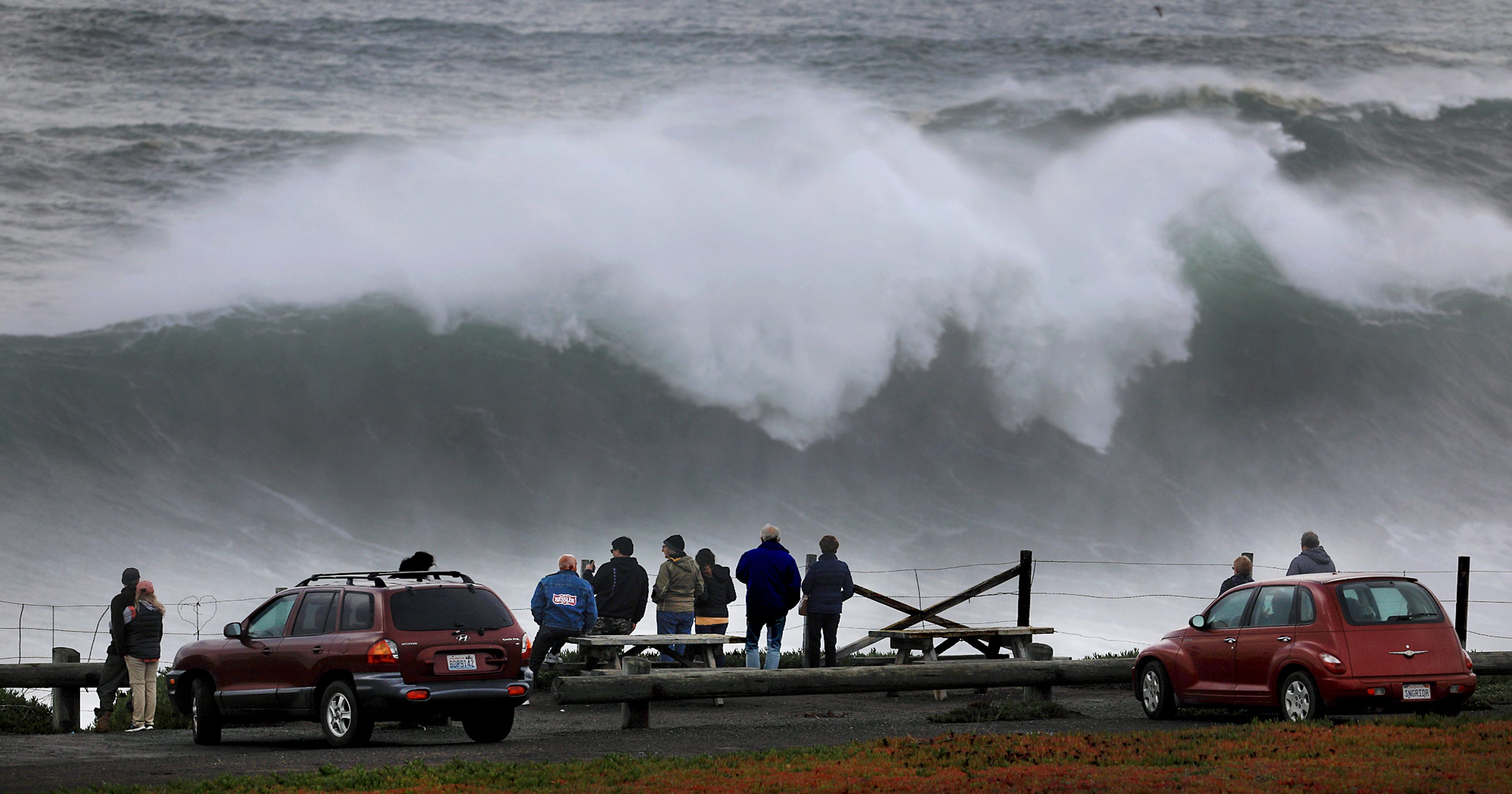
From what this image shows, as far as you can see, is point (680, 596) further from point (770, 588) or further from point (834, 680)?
point (834, 680)

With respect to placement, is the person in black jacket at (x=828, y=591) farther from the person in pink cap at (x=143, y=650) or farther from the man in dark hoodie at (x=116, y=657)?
the man in dark hoodie at (x=116, y=657)

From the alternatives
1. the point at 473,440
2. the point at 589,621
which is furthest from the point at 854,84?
the point at 589,621

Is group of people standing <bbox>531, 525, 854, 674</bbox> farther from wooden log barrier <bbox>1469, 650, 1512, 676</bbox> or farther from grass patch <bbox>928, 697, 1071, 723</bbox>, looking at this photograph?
wooden log barrier <bbox>1469, 650, 1512, 676</bbox>

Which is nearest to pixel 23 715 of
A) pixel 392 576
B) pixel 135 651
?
pixel 135 651

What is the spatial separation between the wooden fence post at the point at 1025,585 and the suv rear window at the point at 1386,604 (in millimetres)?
4080

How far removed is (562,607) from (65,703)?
14.4 feet

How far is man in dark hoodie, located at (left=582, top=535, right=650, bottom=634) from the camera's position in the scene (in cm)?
1385

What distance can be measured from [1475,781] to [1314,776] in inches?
28.0

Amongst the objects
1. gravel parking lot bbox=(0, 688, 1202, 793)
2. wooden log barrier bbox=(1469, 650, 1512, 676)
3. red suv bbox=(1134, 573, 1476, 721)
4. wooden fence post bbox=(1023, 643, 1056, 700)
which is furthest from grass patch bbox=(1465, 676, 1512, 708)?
wooden fence post bbox=(1023, 643, 1056, 700)

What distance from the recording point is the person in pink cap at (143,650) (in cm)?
1184

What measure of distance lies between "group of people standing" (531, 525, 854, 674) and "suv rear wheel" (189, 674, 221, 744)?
10.0ft

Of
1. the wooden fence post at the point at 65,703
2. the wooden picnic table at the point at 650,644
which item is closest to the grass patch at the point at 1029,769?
the wooden picnic table at the point at 650,644

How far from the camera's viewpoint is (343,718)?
9.88 m

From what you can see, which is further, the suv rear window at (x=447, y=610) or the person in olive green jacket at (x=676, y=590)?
the person in olive green jacket at (x=676, y=590)
